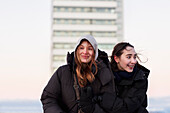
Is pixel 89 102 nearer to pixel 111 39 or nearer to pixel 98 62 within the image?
pixel 98 62

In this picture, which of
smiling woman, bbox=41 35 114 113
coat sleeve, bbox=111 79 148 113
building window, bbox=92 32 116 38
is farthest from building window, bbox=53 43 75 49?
smiling woman, bbox=41 35 114 113

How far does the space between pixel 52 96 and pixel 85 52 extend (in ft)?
2.49

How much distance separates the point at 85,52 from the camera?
3158 mm

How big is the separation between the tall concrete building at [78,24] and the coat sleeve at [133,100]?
4521 centimetres

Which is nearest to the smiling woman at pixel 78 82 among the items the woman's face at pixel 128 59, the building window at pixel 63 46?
the woman's face at pixel 128 59

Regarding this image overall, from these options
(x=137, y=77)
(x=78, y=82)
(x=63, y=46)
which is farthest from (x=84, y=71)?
(x=63, y=46)

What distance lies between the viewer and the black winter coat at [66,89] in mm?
3173

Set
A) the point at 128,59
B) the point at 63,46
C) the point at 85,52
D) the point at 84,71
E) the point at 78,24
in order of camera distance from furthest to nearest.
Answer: the point at 78,24
the point at 63,46
the point at 128,59
the point at 84,71
the point at 85,52

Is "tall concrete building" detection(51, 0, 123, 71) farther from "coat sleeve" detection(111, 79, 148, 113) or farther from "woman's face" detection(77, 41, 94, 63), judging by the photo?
"woman's face" detection(77, 41, 94, 63)

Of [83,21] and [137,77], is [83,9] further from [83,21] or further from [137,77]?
[137,77]

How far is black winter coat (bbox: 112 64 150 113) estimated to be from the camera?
313cm

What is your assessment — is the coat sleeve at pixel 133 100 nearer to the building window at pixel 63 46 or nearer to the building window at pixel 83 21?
the building window at pixel 63 46

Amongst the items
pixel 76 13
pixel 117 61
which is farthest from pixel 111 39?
pixel 117 61

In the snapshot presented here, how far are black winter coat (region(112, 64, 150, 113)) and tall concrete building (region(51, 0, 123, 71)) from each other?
148 feet
